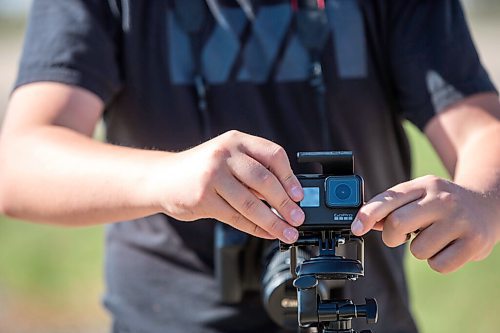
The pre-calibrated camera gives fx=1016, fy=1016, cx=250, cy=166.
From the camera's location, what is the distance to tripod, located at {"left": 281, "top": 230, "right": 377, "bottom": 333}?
1804 mm

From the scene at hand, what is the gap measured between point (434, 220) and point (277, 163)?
32cm

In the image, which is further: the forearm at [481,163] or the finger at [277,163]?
the forearm at [481,163]

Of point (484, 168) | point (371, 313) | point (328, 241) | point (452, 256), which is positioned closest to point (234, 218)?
point (328, 241)

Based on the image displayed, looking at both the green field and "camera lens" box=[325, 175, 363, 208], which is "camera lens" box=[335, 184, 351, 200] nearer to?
"camera lens" box=[325, 175, 363, 208]

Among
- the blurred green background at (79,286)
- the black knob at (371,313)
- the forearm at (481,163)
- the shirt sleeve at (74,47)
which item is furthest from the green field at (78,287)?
the black knob at (371,313)

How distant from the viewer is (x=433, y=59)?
260cm

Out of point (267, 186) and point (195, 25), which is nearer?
point (267, 186)

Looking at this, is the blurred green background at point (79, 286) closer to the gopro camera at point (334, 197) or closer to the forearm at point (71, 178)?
the forearm at point (71, 178)

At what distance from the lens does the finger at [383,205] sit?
177 cm

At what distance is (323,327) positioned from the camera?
6.14ft

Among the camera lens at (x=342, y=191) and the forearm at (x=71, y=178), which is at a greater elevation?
the camera lens at (x=342, y=191)

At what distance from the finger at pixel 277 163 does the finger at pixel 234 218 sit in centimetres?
10

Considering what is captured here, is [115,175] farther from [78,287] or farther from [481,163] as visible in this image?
[78,287]

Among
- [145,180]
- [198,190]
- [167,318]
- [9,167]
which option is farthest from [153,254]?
[198,190]
